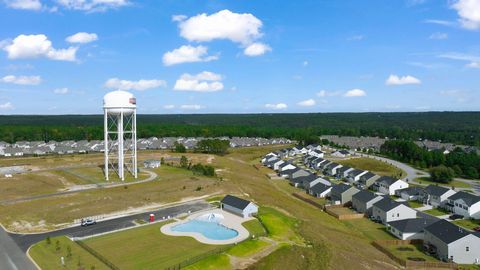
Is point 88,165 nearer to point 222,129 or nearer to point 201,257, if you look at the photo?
point 201,257

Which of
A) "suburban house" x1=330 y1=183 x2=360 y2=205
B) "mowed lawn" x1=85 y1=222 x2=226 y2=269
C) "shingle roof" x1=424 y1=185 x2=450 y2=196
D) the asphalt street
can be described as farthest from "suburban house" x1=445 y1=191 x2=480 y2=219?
"mowed lawn" x1=85 y1=222 x2=226 y2=269

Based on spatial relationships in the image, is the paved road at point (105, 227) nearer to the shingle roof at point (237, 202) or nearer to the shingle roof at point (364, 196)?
the shingle roof at point (237, 202)

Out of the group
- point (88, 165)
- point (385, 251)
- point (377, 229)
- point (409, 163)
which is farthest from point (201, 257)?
point (409, 163)

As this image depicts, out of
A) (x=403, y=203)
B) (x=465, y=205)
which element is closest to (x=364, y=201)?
(x=403, y=203)

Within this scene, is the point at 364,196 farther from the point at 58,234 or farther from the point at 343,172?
the point at 58,234

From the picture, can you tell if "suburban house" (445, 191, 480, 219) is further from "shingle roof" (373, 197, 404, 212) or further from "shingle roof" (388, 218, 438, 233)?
"shingle roof" (388, 218, 438, 233)
